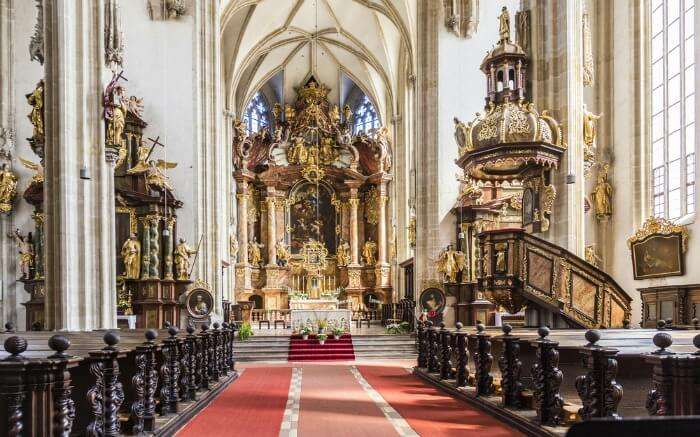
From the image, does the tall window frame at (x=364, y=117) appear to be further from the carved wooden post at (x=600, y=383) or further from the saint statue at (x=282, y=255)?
the carved wooden post at (x=600, y=383)

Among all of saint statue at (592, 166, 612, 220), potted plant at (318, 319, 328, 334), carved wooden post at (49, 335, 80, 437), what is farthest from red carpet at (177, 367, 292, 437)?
saint statue at (592, 166, 612, 220)

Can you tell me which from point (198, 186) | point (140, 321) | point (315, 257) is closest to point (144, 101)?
point (198, 186)

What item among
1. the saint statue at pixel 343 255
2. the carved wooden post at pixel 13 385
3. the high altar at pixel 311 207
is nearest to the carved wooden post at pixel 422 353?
the carved wooden post at pixel 13 385

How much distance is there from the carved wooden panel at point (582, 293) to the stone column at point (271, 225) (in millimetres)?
25062

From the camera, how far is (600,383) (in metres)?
5.51

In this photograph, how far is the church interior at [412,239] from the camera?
6617mm

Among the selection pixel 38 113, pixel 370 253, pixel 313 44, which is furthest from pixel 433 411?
pixel 313 44

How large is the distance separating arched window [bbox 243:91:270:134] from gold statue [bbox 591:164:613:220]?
23.1 metres

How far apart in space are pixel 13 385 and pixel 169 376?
397 cm

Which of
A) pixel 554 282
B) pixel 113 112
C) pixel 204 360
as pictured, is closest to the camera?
pixel 204 360

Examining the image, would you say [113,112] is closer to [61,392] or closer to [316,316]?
[61,392]

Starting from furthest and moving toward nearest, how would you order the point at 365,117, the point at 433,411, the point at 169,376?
the point at 365,117
the point at 433,411
the point at 169,376

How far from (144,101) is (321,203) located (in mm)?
16923

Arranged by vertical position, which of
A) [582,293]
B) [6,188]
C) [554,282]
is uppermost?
[6,188]
